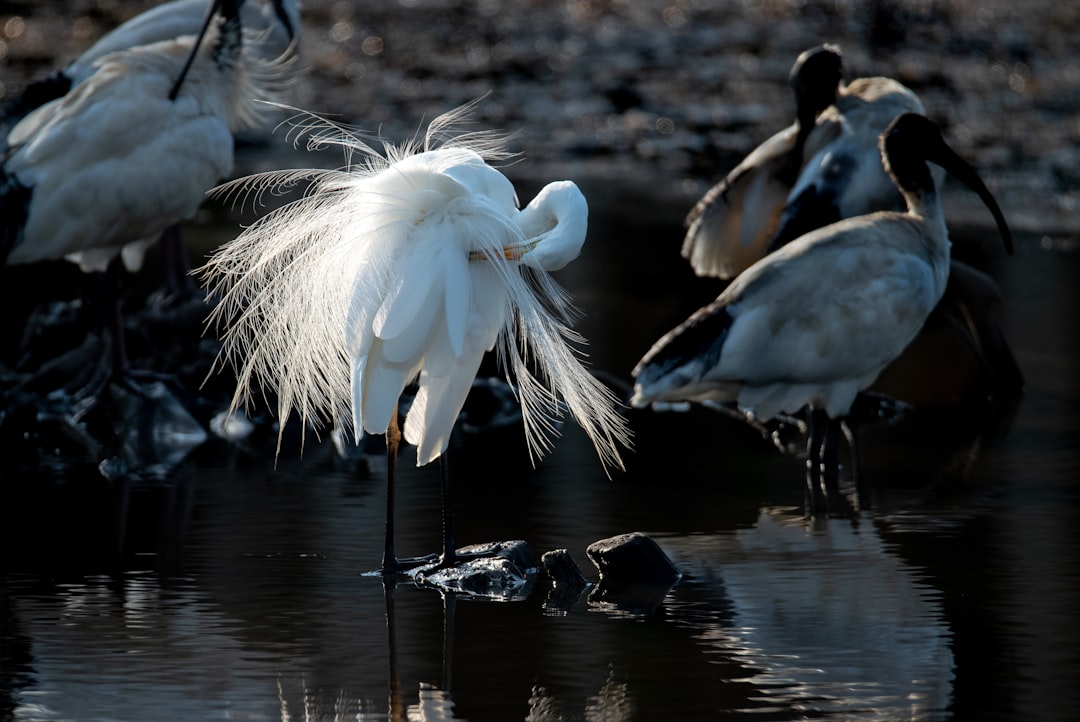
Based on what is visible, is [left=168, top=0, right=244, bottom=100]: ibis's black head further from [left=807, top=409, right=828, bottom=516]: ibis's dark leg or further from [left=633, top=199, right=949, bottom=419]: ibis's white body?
[left=807, top=409, right=828, bottom=516]: ibis's dark leg

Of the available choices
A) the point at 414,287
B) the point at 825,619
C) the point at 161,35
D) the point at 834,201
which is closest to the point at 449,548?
the point at 414,287

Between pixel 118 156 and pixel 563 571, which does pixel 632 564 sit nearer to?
pixel 563 571

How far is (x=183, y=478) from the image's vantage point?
27.6 feet

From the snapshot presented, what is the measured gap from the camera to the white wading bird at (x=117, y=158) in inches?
392

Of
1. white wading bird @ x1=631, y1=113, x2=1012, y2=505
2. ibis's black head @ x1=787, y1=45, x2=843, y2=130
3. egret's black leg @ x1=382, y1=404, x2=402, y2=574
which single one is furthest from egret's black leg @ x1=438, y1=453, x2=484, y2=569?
ibis's black head @ x1=787, y1=45, x2=843, y2=130

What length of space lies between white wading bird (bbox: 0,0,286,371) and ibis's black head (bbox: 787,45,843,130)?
10.7 ft

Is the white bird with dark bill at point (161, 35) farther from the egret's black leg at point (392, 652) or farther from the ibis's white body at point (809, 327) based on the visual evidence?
the egret's black leg at point (392, 652)

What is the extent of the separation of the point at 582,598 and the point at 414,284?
1210mm

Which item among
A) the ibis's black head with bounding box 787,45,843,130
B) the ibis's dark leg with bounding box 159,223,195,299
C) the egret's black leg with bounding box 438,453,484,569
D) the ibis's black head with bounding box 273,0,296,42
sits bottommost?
the egret's black leg with bounding box 438,453,484,569

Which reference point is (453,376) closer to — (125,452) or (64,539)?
(64,539)

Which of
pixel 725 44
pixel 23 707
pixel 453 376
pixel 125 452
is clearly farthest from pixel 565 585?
pixel 725 44

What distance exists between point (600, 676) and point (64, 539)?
9.02 feet

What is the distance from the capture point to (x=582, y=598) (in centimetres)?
614

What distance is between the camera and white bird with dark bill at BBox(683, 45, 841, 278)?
34.2 ft
